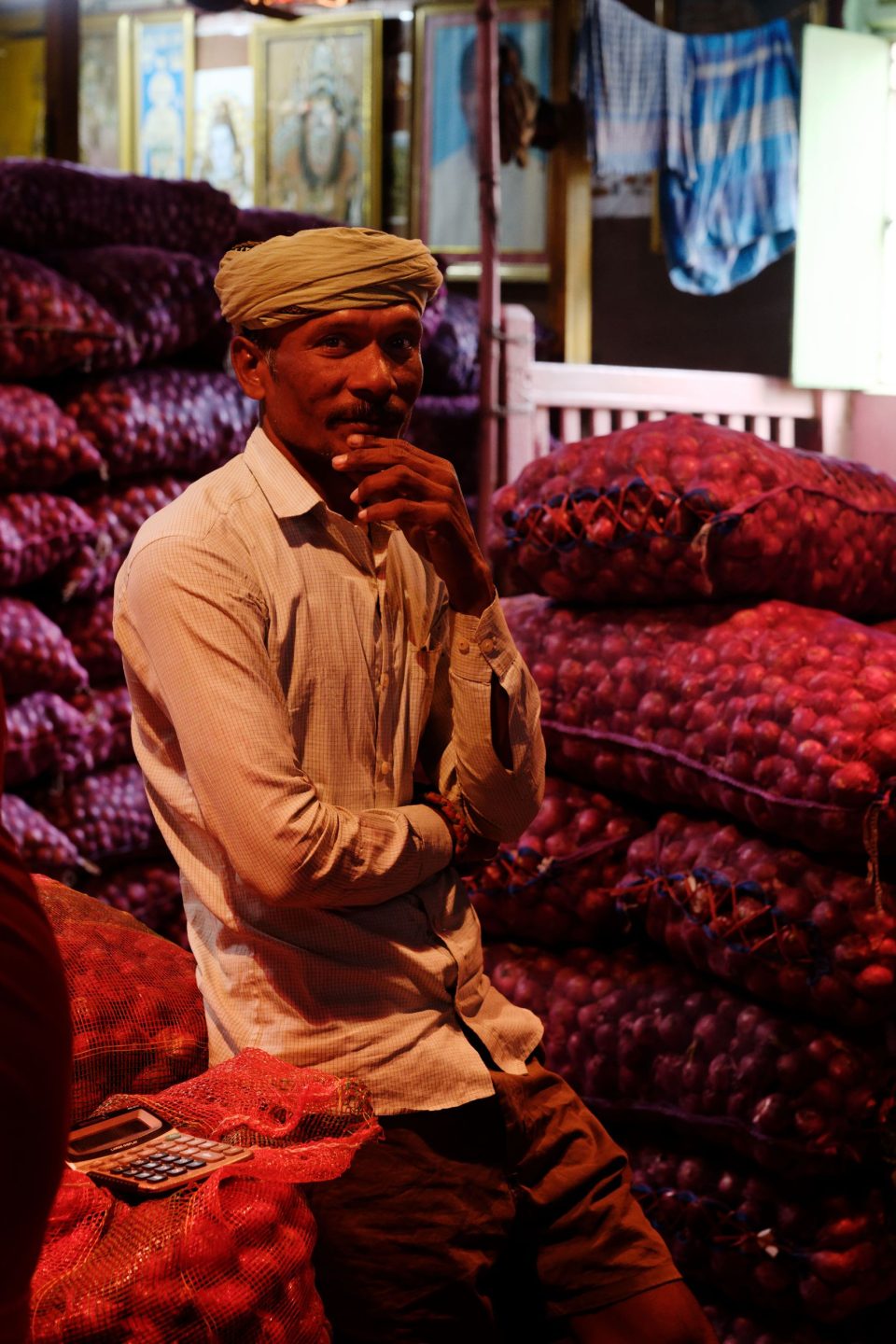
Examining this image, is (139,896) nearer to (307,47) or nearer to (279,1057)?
Answer: (279,1057)

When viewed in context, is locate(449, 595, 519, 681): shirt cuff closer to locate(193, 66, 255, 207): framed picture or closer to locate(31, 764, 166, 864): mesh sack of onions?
locate(31, 764, 166, 864): mesh sack of onions

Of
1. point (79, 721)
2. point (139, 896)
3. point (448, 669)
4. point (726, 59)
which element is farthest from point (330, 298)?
point (726, 59)

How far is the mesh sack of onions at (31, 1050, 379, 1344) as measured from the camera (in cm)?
124

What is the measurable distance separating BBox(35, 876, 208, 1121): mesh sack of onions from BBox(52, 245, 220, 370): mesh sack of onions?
234 centimetres

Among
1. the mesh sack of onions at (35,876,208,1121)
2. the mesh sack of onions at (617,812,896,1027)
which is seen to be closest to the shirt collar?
the mesh sack of onions at (35,876,208,1121)

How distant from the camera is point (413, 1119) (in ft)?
5.48

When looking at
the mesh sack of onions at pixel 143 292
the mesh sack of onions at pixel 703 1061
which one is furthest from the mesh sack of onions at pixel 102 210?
the mesh sack of onions at pixel 703 1061

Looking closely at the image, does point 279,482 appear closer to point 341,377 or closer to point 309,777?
point 341,377

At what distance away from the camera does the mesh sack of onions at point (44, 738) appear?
371 cm

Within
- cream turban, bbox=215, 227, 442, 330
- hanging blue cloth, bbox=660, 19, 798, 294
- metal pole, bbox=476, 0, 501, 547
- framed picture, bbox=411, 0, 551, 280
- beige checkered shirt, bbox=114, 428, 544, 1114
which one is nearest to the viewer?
beige checkered shirt, bbox=114, 428, 544, 1114

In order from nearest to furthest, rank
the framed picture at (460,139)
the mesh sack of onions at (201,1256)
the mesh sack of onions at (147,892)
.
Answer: the mesh sack of onions at (201,1256) < the mesh sack of onions at (147,892) < the framed picture at (460,139)

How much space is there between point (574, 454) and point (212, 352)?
6.33ft

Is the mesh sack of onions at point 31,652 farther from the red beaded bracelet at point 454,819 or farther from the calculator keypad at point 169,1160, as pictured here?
the calculator keypad at point 169,1160

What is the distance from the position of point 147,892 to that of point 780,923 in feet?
7.41
